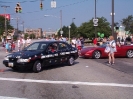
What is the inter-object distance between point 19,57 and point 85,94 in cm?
481

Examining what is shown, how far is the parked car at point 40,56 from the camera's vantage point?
1095 centimetres

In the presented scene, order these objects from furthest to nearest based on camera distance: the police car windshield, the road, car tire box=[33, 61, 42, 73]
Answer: the police car windshield
car tire box=[33, 61, 42, 73]
the road

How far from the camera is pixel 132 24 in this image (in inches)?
3206

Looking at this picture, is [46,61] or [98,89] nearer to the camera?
[98,89]

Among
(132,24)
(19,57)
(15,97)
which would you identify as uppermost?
(132,24)

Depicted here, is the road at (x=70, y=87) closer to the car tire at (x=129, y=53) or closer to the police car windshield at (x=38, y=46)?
the police car windshield at (x=38, y=46)

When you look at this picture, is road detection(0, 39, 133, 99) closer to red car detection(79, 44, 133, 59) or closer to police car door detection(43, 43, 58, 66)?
police car door detection(43, 43, 58, 66)

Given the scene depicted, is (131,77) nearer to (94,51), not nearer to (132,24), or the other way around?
(94,51)

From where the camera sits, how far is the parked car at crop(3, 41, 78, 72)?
11.0 m

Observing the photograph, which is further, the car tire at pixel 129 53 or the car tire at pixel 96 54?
the car tire at pixel 129 53

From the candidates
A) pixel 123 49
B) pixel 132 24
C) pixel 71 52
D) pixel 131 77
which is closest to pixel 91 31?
pixel 132 24

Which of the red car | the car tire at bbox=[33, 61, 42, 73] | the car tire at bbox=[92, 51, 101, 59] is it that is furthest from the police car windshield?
the car tire at bbox=[92, 51, 101, 59]

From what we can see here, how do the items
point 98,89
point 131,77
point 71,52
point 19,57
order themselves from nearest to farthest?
point 98,89 < point 131,77 < point 19,57 < point 71,52

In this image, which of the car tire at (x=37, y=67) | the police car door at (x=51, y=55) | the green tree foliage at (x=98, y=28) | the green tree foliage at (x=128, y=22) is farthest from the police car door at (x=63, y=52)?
the green tree foliage at (x=128, y=22)
